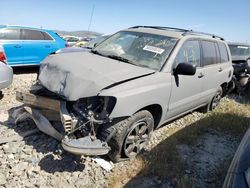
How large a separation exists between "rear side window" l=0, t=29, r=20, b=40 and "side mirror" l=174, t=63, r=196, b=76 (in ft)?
19.1

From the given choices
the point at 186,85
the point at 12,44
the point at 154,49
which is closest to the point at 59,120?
the point at 154,49

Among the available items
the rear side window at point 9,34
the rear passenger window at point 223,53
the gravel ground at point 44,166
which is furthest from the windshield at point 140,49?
the rear side window at point 9,34

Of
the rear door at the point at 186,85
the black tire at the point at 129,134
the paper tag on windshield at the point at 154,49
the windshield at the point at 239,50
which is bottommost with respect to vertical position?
the black tire at the point at 129,134

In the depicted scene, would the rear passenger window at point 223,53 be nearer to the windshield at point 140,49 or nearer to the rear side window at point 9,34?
the windshield at point 140,49

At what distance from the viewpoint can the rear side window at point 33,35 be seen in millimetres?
7855

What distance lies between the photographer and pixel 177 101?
4.08 metres

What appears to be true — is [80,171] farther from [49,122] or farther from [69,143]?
[49,122]

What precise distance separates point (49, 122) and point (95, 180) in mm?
1004

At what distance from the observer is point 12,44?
7.47 m

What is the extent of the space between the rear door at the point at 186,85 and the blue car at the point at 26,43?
555 centimetres

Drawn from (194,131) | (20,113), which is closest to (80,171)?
(20,113)

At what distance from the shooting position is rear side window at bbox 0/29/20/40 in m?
7.32

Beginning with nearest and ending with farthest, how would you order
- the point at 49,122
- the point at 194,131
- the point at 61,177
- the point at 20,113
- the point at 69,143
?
the point at 69,143 < the point at 61,177 < the point at 49,122 < the point at 20,113 < the point at 194,131

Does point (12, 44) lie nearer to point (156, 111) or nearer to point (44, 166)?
point (44, 166)
